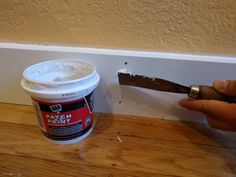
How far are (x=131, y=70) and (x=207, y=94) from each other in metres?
0.15

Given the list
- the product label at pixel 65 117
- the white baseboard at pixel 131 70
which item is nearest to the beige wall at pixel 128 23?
the white baseboard at pixel 131 70

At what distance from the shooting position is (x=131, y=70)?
529mm

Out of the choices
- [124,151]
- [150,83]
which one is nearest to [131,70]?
[150,83]

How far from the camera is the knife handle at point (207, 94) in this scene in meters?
0.46

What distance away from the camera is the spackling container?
44cm

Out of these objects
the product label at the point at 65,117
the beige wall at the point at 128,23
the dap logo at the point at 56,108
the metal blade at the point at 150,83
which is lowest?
the product label at the point at 65,117

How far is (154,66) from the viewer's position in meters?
0.52

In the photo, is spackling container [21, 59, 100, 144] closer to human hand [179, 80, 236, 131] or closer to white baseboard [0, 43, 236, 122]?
white baseboard [0, 43, 236, 122]

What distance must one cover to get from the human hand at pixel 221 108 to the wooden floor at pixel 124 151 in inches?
2.3

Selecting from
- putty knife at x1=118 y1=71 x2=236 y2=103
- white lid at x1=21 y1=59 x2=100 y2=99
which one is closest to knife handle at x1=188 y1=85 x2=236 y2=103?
putty knife at x1=118 y1=71 x2=236 y2=103

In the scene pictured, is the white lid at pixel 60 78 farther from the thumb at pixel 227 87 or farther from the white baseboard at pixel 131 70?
the thumb at pixel 227 87

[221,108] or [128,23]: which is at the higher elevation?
[128,23]

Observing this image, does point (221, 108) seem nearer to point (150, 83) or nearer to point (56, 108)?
point (150, 83)

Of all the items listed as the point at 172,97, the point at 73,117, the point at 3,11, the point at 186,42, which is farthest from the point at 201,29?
the point at 3,11
